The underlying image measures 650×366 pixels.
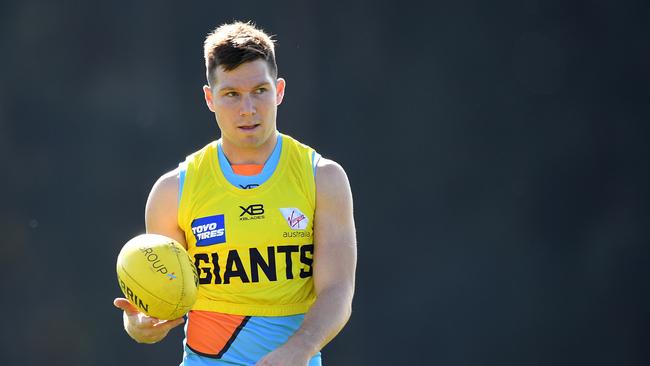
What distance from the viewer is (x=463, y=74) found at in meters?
6.02

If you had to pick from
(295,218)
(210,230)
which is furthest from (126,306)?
(295,218)

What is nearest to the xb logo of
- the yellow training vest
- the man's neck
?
the yellow training vest

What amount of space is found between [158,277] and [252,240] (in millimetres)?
470

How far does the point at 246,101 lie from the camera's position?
359 cm

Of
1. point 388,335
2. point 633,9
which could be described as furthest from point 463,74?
point 388,335

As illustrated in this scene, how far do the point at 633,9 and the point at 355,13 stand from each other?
167 cm

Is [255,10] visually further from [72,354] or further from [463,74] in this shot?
[72,354]

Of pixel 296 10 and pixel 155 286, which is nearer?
pixel 155 286

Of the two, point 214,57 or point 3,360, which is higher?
point 214,57

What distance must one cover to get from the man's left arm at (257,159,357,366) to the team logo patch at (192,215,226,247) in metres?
0.35

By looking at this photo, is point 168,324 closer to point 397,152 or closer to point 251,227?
point 251,227

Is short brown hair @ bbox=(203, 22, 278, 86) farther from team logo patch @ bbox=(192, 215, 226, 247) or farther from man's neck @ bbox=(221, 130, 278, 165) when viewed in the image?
team logo patch @ bbox=(192, 215, 226, 247)

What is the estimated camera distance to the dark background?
19.6 ft

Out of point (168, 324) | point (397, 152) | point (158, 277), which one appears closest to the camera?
point (158, 277)
